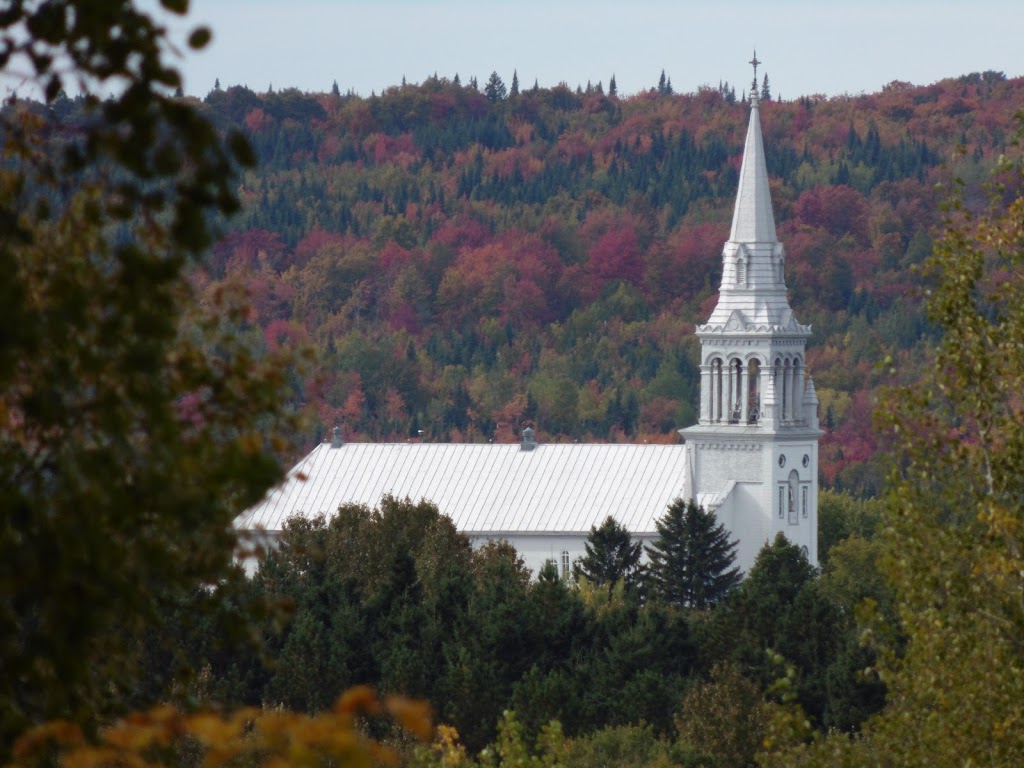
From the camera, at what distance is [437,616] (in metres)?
73.1

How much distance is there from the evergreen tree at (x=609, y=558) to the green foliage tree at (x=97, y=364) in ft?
272

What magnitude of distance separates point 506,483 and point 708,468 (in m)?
9.25

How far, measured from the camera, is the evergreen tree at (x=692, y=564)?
92.4m

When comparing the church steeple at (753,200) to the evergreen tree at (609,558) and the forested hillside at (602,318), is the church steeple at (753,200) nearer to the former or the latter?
the evergreen tree at (609,558)

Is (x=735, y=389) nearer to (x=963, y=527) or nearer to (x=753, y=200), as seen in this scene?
(x=753, y=200)

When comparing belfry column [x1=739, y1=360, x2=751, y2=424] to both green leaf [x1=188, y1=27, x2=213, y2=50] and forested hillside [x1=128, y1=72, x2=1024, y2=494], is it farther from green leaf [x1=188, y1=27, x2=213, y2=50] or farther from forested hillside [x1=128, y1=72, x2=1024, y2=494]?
green leaf [x1=188, y1=27, x2=213, y2=50]

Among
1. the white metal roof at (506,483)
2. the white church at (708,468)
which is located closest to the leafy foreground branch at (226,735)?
the white church at (708,468)

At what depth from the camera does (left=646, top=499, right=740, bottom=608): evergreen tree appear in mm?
92375

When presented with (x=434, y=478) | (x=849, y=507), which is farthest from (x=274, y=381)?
(x=849, y=507)

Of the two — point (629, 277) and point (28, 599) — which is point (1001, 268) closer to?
point (28, 599)

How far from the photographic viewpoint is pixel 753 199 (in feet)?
356

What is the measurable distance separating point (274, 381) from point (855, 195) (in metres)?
182

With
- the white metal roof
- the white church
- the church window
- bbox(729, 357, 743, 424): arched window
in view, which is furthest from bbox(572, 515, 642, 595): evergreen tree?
bbox(729, 357, 743, 424): arched window

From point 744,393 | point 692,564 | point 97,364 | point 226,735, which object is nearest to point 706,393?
point 744,393
